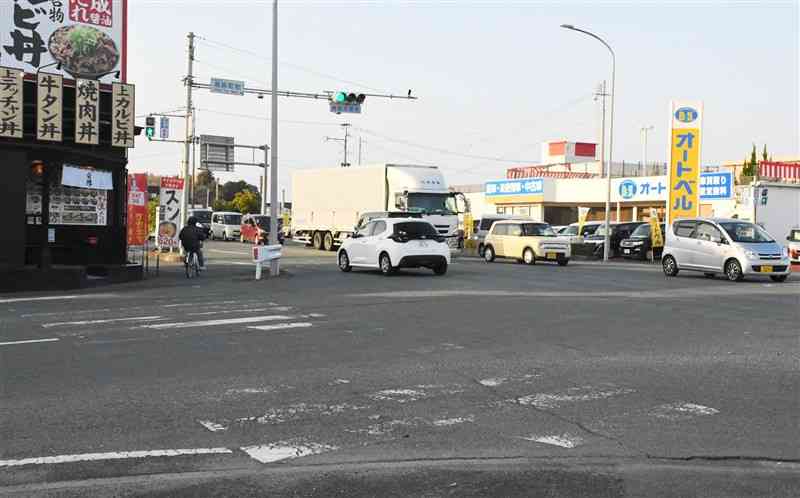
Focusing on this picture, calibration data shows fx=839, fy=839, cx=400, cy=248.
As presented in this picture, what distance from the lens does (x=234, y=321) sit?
44.6 feet

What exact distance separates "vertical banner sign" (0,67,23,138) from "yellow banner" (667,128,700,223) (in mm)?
26317

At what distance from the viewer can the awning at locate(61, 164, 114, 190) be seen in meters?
20.8

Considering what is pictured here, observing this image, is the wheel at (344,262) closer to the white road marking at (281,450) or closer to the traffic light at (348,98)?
the traffic light at (348,98)

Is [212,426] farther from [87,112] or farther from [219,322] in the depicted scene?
[87,112]

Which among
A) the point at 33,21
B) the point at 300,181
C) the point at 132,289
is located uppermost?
the point at 33,21

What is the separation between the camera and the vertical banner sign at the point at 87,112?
21.3 metres

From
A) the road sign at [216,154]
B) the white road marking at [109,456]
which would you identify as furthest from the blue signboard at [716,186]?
the white road marking at [109,456]

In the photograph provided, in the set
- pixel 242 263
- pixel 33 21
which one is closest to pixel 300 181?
pixel 242 263

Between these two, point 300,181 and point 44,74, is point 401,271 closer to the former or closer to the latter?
point 44,74

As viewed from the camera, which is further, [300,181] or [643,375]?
[300,181]

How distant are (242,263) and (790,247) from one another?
21.9 m

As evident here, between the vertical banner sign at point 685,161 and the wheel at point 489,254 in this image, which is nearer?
the wheel at point 489,254

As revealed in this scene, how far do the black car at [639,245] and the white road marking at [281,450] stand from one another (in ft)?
108

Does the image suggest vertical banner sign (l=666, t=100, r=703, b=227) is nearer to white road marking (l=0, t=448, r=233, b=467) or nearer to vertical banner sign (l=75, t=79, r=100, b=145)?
vertical banner sign (l=75, t=79, r=100, b=145)
